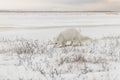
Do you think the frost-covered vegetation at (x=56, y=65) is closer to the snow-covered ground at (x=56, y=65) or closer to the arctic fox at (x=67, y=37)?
the snow-covered ground at (x=56, y=65)

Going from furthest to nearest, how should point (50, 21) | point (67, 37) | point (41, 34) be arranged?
point (50, 21)
point (41, 34)
point (67, 37)

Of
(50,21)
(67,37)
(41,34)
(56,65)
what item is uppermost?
(50,21)

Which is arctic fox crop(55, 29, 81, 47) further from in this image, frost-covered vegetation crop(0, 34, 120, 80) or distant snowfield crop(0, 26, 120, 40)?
distant snowfield crop(0, 26, 120, 40)

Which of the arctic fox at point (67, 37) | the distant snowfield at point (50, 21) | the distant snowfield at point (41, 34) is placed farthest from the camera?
the distant snowfield at point (50, 21)

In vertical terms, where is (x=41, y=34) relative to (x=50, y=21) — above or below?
below

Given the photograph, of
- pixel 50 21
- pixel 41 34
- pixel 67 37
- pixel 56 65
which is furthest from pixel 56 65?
pixel 50 21

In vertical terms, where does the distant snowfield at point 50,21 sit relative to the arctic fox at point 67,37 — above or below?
above

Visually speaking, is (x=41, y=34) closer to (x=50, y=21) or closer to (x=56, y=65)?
(x=56, y=65)

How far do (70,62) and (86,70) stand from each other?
761 mm

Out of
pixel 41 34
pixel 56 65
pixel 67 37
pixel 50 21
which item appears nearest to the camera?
pixel 56 65

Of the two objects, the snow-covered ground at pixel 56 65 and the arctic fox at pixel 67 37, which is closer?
the snow-covered ground at pixel 56 65

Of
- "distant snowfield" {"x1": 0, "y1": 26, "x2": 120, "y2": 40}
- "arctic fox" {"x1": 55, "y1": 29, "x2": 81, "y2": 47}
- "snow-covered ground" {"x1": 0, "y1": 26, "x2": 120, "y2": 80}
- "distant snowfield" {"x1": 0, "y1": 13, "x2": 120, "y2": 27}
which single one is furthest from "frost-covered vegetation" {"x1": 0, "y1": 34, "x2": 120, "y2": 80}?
"distant snowfield" {"x1": 0, "y1": 13, "x2": 120, "y2": 27}

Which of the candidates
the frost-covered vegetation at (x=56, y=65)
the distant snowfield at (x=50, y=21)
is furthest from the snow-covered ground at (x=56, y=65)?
the distant snowfield at (x=50, y=21)

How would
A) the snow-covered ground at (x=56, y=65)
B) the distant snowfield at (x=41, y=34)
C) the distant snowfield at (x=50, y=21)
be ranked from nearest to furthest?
the snow-covered ground at (x=56, y=65)
the distant snowfield at (x=41, y=34)
the distant snowfield at (x=50, y=21)
